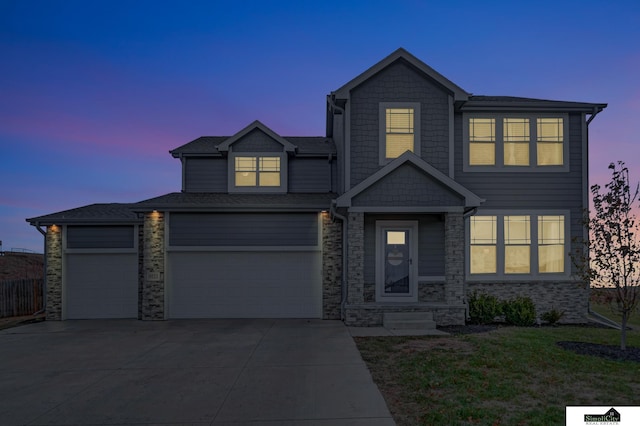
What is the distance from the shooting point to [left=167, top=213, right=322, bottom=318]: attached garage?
40.2 feet

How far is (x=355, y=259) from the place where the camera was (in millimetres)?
10883

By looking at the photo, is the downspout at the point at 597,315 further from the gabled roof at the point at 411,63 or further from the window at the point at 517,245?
the gabled roof at the point at 411,63

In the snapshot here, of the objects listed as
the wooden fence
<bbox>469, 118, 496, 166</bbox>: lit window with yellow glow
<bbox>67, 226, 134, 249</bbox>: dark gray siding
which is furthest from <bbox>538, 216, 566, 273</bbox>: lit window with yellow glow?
the wooden fence

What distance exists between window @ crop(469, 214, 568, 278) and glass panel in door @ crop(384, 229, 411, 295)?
7.28 ft

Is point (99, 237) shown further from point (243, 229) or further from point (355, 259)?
point (355, 259)

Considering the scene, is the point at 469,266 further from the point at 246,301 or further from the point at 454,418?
the point at 454,418

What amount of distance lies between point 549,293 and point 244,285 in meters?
9.68

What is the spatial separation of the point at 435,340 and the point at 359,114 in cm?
691

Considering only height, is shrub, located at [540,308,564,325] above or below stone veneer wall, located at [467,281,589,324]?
below

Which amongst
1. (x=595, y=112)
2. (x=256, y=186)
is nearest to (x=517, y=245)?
(x=595, y=112)

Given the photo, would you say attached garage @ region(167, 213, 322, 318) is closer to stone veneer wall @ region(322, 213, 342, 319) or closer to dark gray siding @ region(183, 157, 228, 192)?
stone veneer wall @ region(322, 213, 342, 319)

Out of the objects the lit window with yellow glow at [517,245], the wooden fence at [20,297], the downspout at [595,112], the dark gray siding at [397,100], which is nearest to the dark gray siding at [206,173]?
the dark gray siding at [397,100]

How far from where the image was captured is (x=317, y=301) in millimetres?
12242

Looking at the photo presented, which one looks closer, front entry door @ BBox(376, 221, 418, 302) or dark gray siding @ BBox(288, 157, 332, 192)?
front entry door @ BBox(376, 221, 418, 302)
